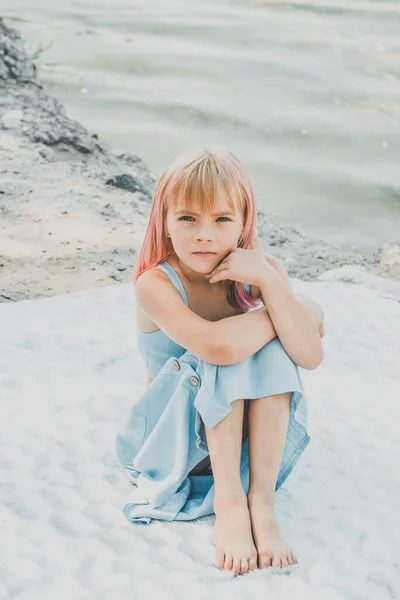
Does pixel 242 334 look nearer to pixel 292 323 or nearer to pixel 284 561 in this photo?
pixel 292 323

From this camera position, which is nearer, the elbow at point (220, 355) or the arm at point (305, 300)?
the elbow at point (220, 355)

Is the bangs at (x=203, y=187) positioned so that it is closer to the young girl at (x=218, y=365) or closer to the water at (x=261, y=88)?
the young girl at (x=218, y=365)

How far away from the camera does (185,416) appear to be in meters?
1.94

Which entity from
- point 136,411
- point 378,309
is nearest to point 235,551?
point 136,411

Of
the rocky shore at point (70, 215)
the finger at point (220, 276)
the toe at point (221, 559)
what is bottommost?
the rocky shore at point (70, 215)

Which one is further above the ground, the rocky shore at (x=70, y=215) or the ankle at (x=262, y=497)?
the ankle at (x=262, y=497)

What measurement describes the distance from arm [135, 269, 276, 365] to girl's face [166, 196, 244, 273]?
0.09 metres

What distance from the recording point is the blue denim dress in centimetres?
188

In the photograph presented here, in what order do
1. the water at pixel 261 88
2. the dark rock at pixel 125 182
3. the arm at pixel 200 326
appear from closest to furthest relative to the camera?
the arm at pixel 200 326 < the dark rock at pixel 125 182 < the water at pixel 261 88

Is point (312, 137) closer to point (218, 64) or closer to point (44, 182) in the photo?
point (218, 64)

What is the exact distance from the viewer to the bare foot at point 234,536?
5.88 feet

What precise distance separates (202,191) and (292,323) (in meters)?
0.35

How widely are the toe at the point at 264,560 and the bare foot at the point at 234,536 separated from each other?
1cm

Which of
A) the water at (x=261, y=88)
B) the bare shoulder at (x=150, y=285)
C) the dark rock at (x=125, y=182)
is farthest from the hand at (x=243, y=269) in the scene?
the water at (x=261, y=88)
